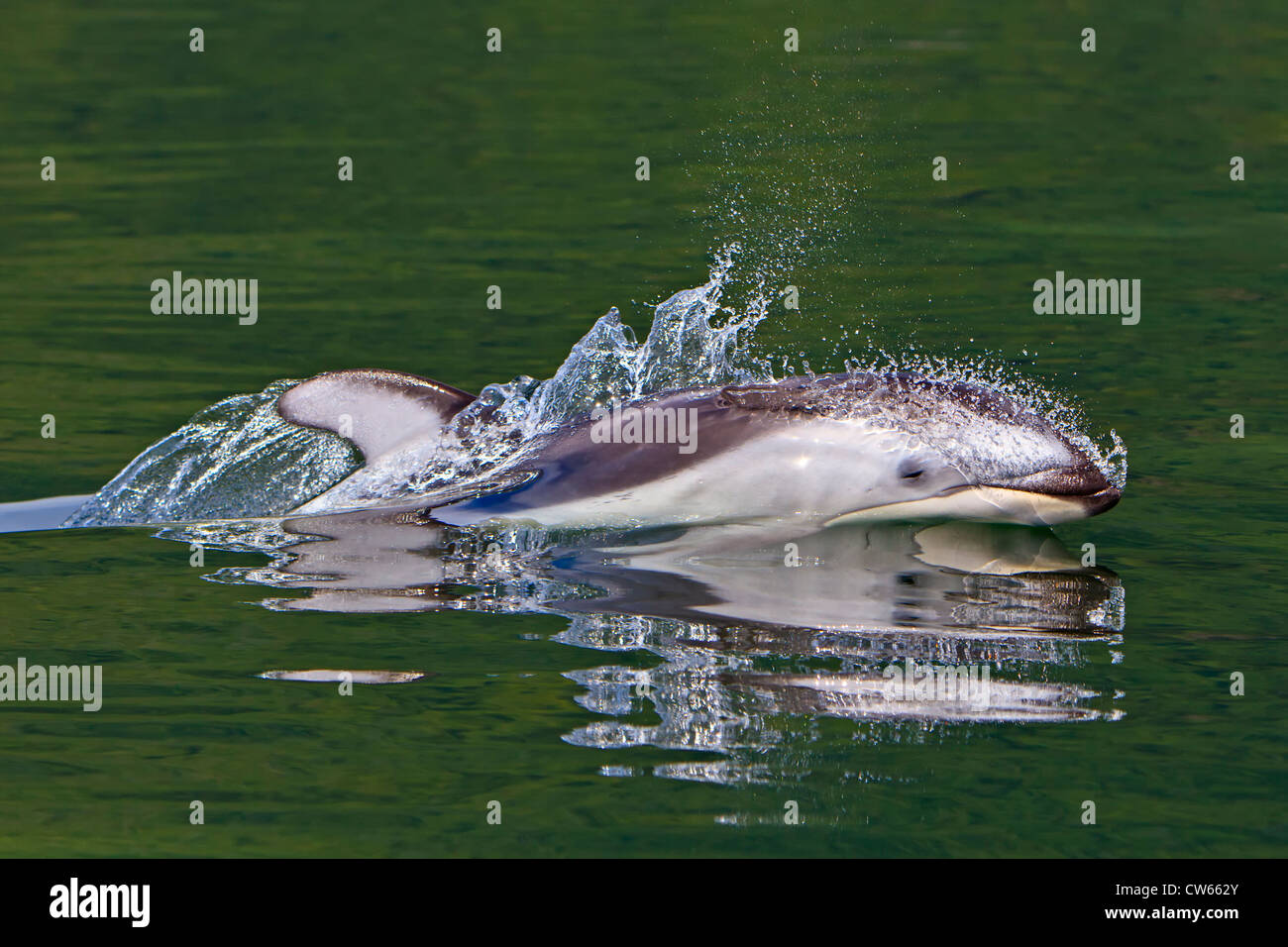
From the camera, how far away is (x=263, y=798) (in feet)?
17.5

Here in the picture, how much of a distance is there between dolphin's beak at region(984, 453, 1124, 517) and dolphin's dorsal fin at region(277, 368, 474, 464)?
265 centimetres

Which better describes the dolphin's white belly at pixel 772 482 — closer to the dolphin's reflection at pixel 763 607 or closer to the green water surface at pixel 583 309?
the dolphin's reflection at pixel 763 607

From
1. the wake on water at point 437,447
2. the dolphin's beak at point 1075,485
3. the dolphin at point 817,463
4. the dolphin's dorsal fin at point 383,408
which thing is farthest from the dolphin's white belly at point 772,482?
the dolphin's dorsal fin at point 383,408

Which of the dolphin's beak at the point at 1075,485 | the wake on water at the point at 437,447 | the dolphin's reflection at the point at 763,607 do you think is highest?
the wake on water at the point at 437,447

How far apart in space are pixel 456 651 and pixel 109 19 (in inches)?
949

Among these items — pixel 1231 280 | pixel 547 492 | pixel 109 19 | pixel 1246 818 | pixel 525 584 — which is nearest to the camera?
pixel 1246 818

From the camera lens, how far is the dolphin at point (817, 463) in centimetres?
712

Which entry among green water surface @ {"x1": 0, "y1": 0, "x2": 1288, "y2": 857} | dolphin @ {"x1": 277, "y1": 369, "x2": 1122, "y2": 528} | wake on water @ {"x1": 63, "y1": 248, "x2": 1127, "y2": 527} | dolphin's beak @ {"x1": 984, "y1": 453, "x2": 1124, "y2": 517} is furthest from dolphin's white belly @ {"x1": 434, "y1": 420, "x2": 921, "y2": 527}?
green water surface @ {"x1": 0, "y1": 0, "x2": 1288, "y2": 857}

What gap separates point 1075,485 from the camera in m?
7.14

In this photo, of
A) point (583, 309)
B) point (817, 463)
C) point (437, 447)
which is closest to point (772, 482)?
point (817, 463)

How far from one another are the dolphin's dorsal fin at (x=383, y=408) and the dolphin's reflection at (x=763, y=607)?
44 cm

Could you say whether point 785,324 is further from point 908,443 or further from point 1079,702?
point 1079,702

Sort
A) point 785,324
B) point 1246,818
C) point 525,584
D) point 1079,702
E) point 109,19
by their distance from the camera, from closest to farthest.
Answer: point 1246,818 < point 1079,702 < point 525,584 < point 785,324 < point 109,19

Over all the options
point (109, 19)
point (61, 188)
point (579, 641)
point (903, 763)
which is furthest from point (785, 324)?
point (109, 19)
